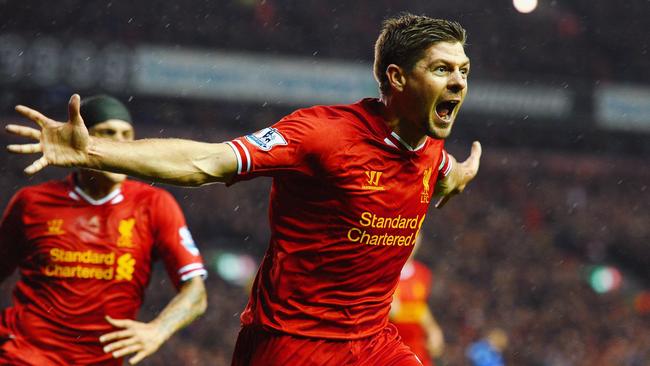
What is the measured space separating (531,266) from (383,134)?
54.6 ft

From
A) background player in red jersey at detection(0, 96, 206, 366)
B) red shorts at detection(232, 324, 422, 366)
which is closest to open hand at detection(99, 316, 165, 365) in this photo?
background player in red jersey at detection(0, 96, 206, 366)

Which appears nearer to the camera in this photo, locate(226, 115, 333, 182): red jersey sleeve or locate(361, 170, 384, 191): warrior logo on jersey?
locate(226, 115, 333, 182): red jersey sleeve

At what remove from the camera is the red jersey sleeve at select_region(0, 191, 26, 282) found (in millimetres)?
4887

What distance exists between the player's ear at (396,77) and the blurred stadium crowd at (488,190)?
9.99m

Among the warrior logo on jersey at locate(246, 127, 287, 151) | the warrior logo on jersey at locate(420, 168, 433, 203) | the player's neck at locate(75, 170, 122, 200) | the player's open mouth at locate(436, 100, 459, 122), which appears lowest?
the player's neck at locate(75, 170, 122, 200)

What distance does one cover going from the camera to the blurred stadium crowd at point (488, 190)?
55.3ft

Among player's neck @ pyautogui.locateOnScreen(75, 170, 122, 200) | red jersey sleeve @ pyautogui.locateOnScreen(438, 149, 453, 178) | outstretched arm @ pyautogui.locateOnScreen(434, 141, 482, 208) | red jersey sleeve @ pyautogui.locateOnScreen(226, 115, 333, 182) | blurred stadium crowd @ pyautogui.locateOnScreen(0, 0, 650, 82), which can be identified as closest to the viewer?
red jersey sleeve @ pyautogui.locateOnScreen(226, 115, 333, 182)

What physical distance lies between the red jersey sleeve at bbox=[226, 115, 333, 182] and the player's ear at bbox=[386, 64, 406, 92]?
1.36 ft

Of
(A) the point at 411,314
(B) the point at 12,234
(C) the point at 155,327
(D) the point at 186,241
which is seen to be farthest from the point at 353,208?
(A) the point at 411,314

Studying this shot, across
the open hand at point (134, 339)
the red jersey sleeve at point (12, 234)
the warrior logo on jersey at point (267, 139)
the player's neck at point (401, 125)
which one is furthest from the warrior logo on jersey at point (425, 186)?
the red jersey sleeve at point (12, 234)

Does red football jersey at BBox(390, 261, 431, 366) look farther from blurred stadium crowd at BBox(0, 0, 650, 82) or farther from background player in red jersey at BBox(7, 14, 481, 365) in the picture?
blurred stadium crowd at BBox(0, 0, 650, 82)

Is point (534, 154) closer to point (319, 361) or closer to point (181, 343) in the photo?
point (181, 343)

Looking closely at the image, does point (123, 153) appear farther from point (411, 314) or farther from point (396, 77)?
point (411, 314)

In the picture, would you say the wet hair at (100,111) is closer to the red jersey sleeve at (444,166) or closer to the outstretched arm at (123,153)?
the red jersey sleeve at (444,166)
